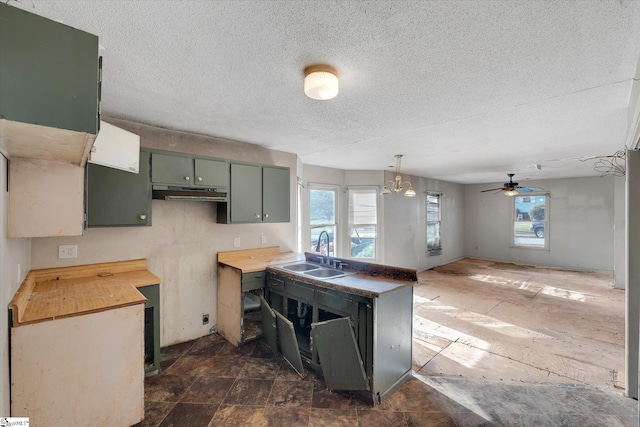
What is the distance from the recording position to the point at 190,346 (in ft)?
10.2

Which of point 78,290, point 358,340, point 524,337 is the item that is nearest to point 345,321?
point 358,340

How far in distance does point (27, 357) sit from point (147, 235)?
1.53 meters

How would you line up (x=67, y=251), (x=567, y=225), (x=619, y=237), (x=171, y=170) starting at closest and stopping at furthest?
(x=67, y=251), (x=171, y=170), (x=619, y=237), (x=567, y=225)

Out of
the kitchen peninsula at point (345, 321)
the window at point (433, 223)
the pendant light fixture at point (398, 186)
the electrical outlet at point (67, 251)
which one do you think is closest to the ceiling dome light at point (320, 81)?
the kitchen peninsula at point (345, 321)

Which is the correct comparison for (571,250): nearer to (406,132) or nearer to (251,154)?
(406,132)

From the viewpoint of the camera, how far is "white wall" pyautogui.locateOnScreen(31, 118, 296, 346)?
2775mm

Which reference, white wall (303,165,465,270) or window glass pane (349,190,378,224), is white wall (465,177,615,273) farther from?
window glass pane (349,190,378,224)

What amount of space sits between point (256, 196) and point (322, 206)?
7.87 feet

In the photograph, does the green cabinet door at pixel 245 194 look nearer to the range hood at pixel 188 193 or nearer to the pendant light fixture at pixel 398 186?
the range hood at pixel 188 193

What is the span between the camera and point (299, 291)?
8.96 ft

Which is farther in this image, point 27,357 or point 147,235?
point 147,235

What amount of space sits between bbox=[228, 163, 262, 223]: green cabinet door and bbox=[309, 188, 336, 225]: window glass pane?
6.80 feet

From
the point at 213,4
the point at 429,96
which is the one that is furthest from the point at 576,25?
the point at 213,4

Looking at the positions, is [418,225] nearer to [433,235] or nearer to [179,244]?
[433,235]
